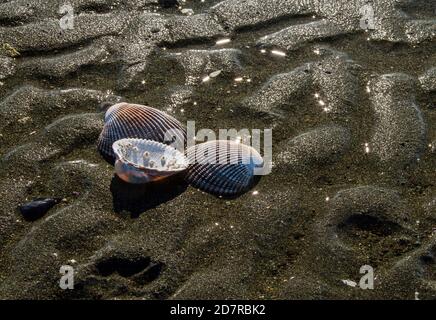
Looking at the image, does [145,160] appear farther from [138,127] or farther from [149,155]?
[138,127]

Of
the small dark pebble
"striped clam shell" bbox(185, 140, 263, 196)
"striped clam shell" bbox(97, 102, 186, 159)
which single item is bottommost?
the small dark pebble

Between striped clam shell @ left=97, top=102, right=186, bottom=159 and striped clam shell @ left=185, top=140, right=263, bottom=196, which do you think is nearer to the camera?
striped clam shell @ left=185, top=140, right=263, bottom=196

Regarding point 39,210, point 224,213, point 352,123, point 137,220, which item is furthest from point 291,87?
point 39,210

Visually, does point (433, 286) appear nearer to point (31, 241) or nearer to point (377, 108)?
point (377, 108)

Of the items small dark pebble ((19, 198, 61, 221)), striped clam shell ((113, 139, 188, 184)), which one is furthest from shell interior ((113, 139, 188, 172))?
small dark pebble ((19, 198, 61, 221))

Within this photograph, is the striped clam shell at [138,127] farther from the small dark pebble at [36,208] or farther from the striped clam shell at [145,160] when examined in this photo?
the small dark pebble at [36,208]

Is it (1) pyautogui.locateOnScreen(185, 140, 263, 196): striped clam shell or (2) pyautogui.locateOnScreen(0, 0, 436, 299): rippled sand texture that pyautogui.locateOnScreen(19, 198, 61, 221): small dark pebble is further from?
(1) pyautogui.locateOnScreen(185, 140, 263, 196): striped clam shell

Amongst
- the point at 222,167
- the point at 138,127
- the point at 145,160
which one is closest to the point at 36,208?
the point at 145,160
